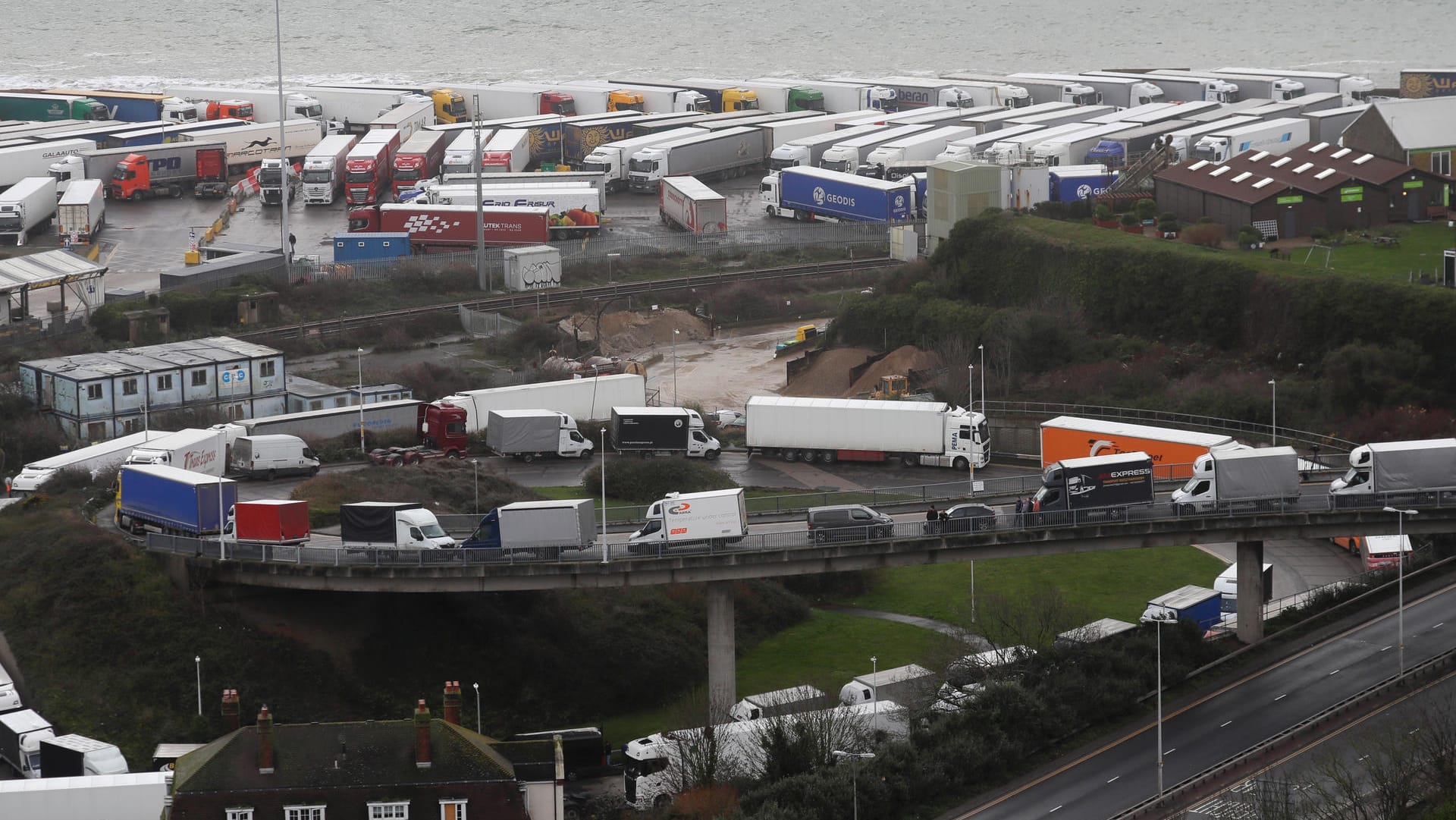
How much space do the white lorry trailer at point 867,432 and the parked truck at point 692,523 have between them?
692 inches

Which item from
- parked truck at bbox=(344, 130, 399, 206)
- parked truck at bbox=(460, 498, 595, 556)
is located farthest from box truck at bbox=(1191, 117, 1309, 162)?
parked truck at bbox=(460, 498, 595, 556)

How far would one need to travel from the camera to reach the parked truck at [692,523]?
1708 inches

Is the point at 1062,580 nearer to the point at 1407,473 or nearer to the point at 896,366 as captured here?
the point at 1407,473

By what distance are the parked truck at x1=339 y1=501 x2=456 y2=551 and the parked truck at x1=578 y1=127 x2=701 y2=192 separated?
59434 mm

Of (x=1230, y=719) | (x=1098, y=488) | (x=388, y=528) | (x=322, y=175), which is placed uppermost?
(x=322, y=175)

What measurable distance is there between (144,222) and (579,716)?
60000 millimetres

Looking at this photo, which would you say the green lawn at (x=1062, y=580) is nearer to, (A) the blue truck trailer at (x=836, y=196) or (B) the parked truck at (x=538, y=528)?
(B) the parked truck at (x=538, y=528)

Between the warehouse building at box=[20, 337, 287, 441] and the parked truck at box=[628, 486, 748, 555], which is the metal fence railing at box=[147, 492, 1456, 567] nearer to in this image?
the parked truck at box=[628, 486, 748, 555]

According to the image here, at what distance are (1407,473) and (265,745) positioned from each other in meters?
27.5

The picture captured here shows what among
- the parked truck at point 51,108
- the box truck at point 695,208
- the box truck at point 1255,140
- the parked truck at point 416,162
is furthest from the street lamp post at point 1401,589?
the parked truck at point 51,108

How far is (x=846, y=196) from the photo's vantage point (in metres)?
94.6

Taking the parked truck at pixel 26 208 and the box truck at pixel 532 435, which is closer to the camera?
the box truck at pixel 532 435

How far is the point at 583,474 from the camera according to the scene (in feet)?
194

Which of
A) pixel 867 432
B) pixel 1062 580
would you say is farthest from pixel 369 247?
pixel 1062 580
